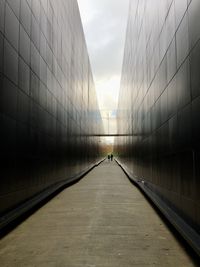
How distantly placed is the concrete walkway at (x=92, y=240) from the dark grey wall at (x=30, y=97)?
130 centimetres

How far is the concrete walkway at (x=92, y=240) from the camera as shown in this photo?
252 inches

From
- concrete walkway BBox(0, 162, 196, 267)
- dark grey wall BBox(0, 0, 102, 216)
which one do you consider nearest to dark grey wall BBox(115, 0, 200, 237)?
concrete walkway BBox(0, 162, 196, 267)

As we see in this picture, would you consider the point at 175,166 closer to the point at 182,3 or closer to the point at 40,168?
the point at 182,3

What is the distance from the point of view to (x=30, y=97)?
1266 cm

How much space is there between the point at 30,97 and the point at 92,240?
623 cm

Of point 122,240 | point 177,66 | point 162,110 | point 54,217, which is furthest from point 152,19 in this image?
point 122,240

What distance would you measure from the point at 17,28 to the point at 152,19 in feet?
20.0

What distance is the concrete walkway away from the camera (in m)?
6.39

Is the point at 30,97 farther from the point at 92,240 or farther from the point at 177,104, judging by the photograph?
the point at 92,240

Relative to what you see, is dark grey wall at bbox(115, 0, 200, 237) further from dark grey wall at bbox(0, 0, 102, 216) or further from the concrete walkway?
dark grey wall at bbox(0, 0, 102, 216)

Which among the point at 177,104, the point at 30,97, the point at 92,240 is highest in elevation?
the point at 30,97

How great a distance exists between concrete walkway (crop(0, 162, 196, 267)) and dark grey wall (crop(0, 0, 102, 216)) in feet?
4.25

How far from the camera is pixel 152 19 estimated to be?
48.7ft

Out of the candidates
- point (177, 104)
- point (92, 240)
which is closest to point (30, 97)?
point (177, 104)
